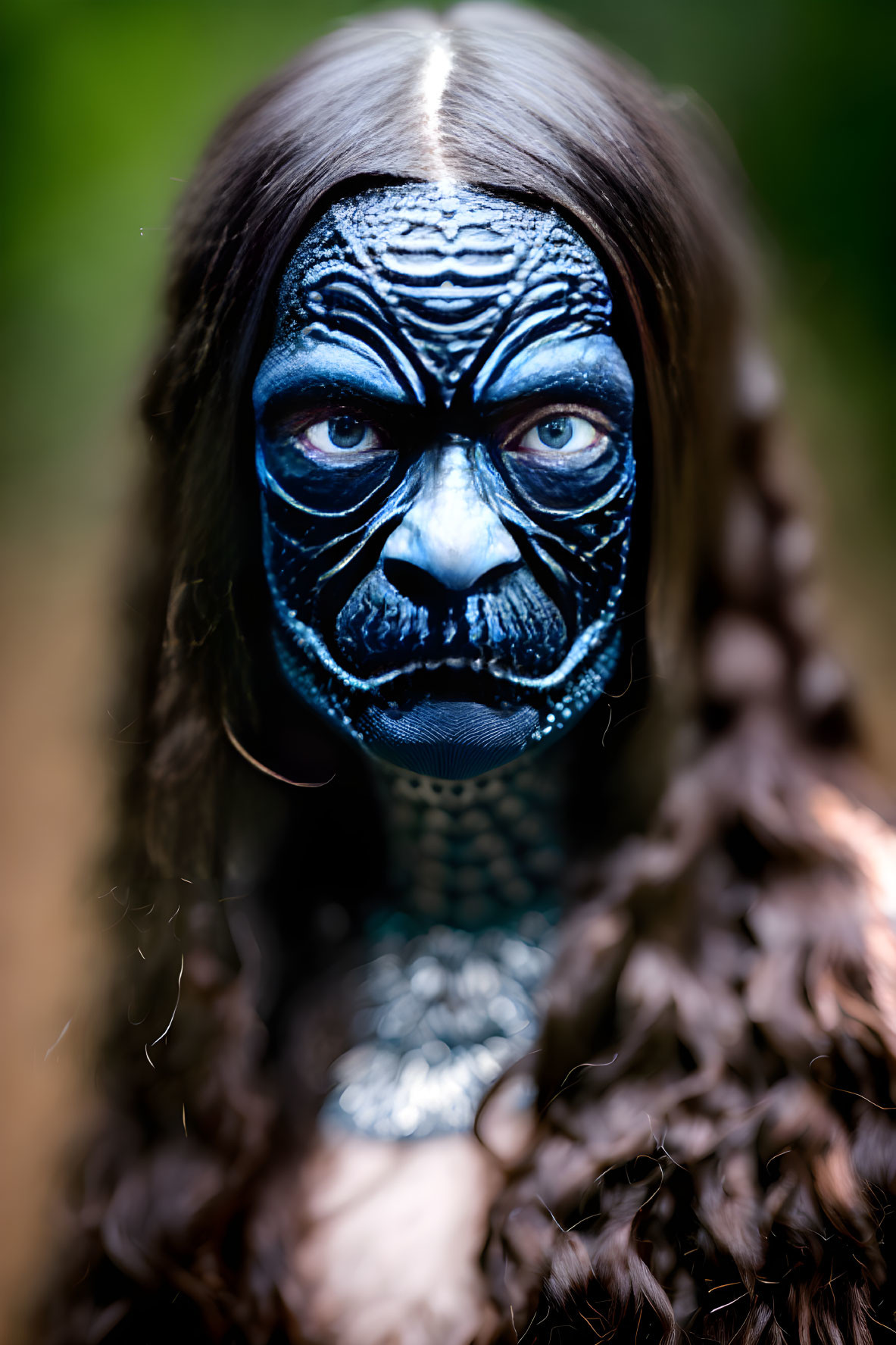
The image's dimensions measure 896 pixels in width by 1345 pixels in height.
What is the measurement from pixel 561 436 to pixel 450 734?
214 millimetres

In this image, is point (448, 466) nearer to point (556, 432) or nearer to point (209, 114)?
point (556, 432)

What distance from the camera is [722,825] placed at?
73cm

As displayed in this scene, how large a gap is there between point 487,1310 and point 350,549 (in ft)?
1.74

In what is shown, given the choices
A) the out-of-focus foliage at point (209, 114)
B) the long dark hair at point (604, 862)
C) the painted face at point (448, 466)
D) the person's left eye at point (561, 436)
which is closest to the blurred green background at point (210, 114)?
the out-of-focus foliage at point (209, 114)

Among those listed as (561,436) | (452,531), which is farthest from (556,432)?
(452,531)

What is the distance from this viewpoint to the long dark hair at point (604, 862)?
0.59m

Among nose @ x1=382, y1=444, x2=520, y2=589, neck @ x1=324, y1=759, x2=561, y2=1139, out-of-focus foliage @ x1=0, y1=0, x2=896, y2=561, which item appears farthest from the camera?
out-of-focus foliage @ x1=0, y1=0, x2=896, y2=561

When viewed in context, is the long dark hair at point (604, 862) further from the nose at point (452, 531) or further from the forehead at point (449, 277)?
the nose at point (452, 531)

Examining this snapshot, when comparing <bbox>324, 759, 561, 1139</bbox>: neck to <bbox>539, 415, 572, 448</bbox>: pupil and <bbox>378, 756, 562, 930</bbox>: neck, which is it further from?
<bbox>539, 415, 572, 448</bbox>: pupil

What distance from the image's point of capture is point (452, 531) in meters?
0.57

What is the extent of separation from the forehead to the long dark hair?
20 mm

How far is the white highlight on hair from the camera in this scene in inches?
23.1

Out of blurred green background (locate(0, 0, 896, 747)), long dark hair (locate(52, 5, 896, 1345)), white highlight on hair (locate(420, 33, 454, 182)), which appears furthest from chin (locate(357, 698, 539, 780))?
blurred green background (locate(0, 0, 896, 747))

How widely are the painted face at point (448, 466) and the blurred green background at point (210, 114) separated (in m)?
0.54
